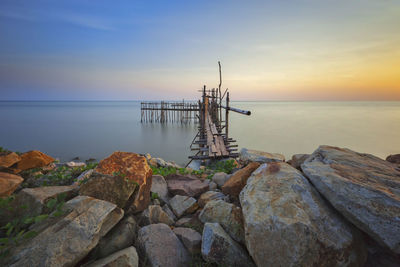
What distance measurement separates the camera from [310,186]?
8.36 ft

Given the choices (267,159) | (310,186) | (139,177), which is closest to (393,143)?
(267,159)

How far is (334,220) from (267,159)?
2.35 metres

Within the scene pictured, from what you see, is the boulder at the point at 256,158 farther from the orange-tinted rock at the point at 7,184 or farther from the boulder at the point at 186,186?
the orange-tinted rock at the point at 7,184

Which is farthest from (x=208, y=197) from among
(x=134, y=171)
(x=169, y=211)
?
(x=134, y=171)

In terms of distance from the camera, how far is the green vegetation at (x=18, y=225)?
1874mm

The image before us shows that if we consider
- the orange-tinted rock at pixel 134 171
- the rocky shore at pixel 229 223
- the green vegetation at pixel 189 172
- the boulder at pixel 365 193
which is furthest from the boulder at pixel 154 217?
the boulder at pixel 365 193

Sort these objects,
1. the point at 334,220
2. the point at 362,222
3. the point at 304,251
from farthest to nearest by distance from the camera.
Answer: the point at 334,220
the point at 362,222
the point at 304,251

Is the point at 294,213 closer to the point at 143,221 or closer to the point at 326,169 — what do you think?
the point at 326,169

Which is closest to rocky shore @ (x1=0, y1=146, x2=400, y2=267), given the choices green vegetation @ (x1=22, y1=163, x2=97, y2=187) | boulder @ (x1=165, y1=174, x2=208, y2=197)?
boulder @ (x1=165, y1=174, x2=208, y2=197)

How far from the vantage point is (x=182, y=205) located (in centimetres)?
345

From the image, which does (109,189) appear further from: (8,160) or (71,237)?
(8,160)

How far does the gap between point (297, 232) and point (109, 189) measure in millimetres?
2550

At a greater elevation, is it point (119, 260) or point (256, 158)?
point (256, 158)

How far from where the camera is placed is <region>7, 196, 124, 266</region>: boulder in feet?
5.73
